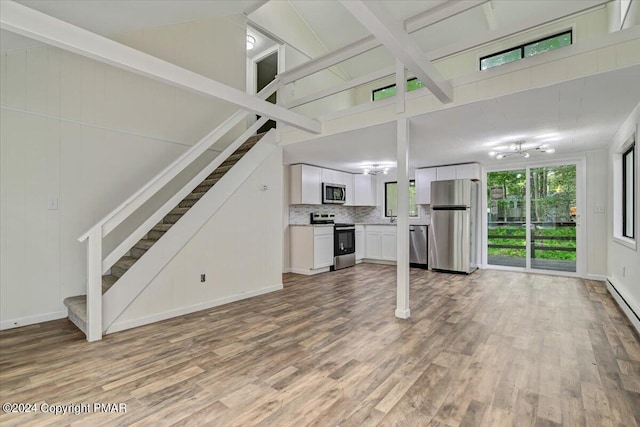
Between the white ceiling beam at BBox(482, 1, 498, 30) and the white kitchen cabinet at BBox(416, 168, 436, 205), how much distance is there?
2.90 m

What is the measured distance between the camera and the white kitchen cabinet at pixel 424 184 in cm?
661

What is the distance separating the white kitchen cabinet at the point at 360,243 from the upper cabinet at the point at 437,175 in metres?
1.46

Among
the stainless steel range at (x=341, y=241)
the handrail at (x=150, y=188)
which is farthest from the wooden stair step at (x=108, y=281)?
the stainless steel range at (x=341, y=241)

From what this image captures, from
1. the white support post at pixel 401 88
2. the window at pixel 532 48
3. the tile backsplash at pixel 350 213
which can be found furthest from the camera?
the tile backsplash at pixel 350 213

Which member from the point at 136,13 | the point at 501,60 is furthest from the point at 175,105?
the point at 501,60

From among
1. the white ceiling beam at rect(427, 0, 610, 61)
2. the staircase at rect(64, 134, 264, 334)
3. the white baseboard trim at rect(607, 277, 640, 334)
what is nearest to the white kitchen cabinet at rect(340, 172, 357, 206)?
A: the staircase at rect(64, 134, 264, 334)

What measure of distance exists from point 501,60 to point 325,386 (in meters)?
7.03

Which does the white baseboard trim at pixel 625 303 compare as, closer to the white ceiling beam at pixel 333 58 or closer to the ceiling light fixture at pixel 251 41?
the white ceiling beam at pixel 333 58

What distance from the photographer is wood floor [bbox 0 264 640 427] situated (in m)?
1.70

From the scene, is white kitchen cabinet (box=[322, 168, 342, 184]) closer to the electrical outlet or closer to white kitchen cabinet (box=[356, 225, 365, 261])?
white kitchen cabinet (box=[356, 225, 365, 261])

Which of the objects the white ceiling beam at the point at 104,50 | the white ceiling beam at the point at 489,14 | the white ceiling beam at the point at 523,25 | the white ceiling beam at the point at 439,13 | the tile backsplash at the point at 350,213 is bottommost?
the tile backsplash at the point at 350,213

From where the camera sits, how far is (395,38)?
2127 mm

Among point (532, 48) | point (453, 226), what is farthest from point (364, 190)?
point (532, 48)

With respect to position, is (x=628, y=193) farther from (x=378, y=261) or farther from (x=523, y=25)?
(x=378, y=261)
